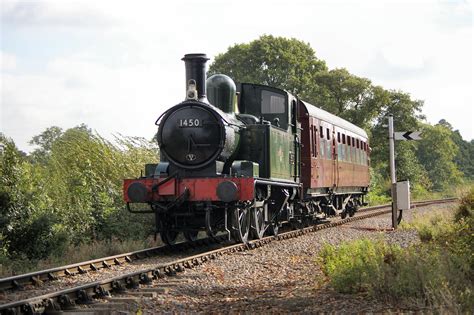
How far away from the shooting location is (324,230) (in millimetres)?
17594

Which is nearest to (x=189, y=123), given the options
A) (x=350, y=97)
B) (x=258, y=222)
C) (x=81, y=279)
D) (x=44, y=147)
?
(x=258, y=222)

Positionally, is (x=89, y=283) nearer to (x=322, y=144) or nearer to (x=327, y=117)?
(x=322, y=144)

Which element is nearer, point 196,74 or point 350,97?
point 196,74

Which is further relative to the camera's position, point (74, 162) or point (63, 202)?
point (74, 162)

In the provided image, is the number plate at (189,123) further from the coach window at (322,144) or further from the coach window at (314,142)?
the coach window at (322,144)

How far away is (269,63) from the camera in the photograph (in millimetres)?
49406

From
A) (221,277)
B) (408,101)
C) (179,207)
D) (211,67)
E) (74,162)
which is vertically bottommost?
(221,277)

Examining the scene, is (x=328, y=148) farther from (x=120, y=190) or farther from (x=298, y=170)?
(x=120, y=190)

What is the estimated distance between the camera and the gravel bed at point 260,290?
7.07 metres

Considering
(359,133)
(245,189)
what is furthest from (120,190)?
(359,133)

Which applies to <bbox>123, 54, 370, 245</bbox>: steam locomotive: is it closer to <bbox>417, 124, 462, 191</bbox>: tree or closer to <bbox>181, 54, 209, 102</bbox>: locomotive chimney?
<bbox>181, 54, 209, 102</bbox>: locomotive chimney

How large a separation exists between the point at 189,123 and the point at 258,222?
9.51ft

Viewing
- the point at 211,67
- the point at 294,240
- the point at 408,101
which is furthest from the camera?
the point at 211,67

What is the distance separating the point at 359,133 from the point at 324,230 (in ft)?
28.0
